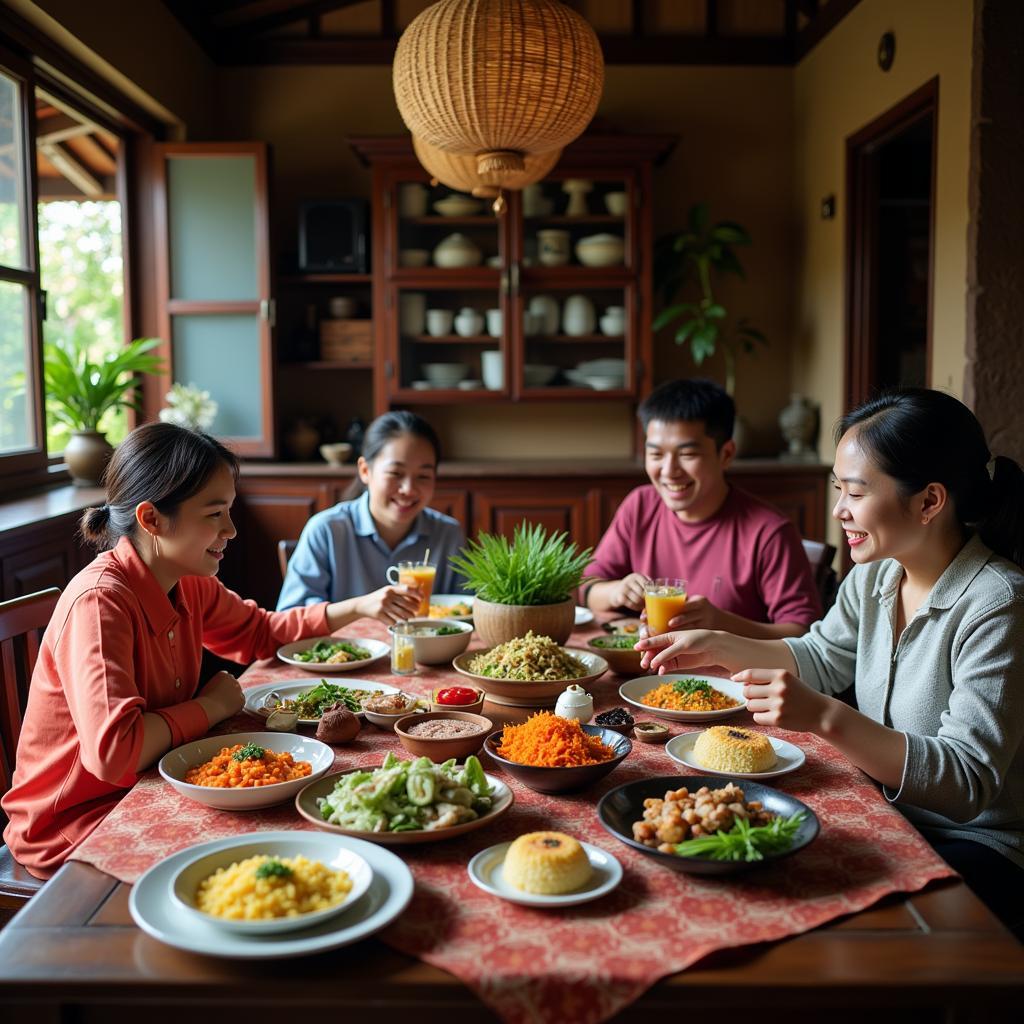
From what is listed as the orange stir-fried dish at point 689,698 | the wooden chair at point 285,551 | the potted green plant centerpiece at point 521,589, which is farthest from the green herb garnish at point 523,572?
the wooden chair at point 285,551

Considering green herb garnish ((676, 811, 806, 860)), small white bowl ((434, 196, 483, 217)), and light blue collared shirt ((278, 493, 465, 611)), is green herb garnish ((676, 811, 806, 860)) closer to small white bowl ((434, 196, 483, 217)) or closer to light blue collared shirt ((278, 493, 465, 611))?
light blue collared shirt ((278, 493, 465, 611))

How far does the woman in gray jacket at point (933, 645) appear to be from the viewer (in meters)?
1.44

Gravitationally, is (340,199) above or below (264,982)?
above

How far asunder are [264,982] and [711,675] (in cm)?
122

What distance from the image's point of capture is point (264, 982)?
0.97 m

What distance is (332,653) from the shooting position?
214 cm

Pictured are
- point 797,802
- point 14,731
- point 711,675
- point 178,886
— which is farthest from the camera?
point 711,675

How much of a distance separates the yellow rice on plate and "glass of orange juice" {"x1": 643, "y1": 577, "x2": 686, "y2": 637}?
1.13 m

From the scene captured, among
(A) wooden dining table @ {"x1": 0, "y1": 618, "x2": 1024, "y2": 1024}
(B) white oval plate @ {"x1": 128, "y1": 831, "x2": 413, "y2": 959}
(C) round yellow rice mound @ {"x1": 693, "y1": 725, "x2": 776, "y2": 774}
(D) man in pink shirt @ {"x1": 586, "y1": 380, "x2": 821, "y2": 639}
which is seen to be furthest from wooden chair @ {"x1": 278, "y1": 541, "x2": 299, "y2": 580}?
(A) wooden dining table @ {"x1": 0, "y1": 618, "x2": 1024, "y2": 1024}

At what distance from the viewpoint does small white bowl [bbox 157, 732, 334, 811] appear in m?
1.33

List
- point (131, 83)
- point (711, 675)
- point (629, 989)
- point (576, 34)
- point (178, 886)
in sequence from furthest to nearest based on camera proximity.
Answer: point (131, 83) < point (576, 34) < point (711, 675) < point (178, 886) < point (629, 989)

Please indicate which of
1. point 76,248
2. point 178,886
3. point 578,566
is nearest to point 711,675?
point 578,566

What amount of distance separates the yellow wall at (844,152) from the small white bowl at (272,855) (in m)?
2.95

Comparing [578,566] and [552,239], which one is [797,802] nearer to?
[578,566]
